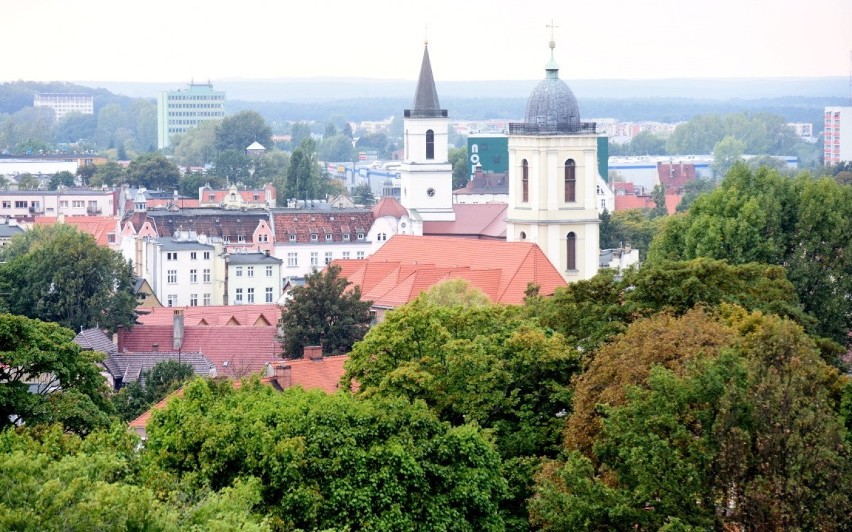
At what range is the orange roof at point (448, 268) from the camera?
7012cm

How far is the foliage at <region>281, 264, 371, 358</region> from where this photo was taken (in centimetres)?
6353

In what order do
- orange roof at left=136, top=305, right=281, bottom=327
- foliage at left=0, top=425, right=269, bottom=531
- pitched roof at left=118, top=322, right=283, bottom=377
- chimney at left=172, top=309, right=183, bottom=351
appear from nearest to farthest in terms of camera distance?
foliage at left=0, top=425, right=269, bottom=531, pitched roof at left=118, top=322, right=283, bottom=377, chimney at left=172, top=309, right=183, bottom=351, orange roof at left=136, top=305, right=281, bottom=327

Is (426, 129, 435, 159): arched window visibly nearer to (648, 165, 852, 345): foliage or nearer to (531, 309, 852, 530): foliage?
(648, 165, 852, 345): foliage

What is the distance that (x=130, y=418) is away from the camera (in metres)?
51.3

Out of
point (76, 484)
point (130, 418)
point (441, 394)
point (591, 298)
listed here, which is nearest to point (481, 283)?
point (130, 418)

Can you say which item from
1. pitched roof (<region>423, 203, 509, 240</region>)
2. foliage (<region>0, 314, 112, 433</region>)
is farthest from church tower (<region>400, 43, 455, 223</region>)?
foliage (<region>0, 314, 112, 433</region>)

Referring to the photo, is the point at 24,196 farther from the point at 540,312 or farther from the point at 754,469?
the point at 754,469

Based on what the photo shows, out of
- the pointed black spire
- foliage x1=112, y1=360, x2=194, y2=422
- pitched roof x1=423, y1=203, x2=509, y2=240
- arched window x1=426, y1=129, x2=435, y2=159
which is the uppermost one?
the pointed black spire

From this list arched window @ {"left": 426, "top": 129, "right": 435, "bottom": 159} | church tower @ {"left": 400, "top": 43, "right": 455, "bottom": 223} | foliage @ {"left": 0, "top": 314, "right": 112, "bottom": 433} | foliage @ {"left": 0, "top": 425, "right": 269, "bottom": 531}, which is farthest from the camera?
arched window @ {"left": 426, "top": 129, "right": 435, "bottom": 159}

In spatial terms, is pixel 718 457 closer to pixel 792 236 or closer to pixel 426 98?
pixel 792 236

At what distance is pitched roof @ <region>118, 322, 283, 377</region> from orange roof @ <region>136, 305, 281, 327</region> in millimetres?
4404

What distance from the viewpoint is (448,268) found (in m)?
73.1

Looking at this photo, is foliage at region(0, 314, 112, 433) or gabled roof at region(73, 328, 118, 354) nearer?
foliage at region(0, 314, 112, 433)

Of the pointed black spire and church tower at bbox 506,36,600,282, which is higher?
the pointed black spire
